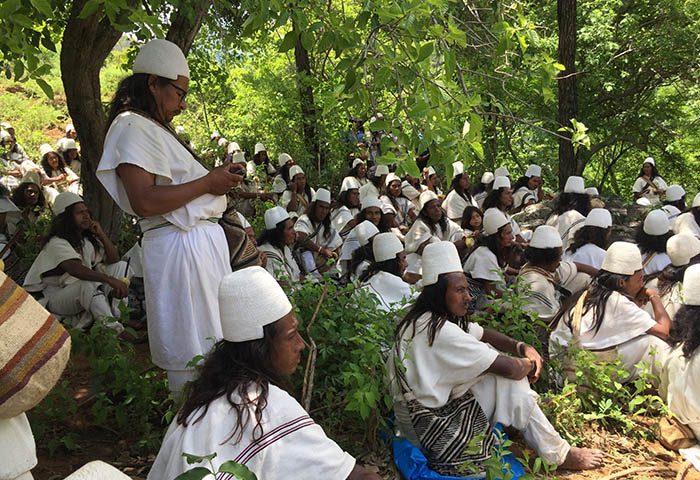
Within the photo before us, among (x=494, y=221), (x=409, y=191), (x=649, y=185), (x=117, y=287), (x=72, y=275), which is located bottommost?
(x=649, y=185)

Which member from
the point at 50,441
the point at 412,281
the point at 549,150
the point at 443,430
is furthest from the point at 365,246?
the point at 549,150

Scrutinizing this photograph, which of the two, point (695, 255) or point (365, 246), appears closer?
point (695, 255)

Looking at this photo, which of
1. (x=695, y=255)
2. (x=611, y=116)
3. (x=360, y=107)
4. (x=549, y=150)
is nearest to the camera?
(x=360, y=107)

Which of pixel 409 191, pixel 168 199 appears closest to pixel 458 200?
pixel 409 191

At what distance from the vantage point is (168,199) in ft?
9.84

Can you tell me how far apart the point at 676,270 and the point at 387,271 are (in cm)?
265

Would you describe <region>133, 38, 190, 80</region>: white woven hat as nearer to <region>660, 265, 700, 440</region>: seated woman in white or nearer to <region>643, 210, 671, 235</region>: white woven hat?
<region>660, 265, 700, 440</region>: seated woman in white

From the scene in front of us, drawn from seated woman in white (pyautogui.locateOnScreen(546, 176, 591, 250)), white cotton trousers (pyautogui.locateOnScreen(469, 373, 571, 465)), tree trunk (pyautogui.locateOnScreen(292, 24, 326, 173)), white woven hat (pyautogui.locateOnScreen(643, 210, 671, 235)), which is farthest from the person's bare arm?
tree trunk (pyautogui.locateOnScreen(292, 24, 326, 173))

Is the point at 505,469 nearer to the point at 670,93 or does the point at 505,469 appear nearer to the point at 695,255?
the point at 695,255

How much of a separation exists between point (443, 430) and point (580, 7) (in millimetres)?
12125

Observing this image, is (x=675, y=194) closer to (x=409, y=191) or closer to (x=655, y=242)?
(x=655, y=242)

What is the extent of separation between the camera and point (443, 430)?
13.0 feet

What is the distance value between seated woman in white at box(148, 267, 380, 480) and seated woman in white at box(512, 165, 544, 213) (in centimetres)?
1005

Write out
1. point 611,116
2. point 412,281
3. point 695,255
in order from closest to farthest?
point 695,255 < point 412,281 < point 611,116
